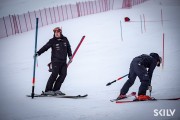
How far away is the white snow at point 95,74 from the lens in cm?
505

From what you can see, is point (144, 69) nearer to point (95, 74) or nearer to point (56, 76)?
point (56, 76)

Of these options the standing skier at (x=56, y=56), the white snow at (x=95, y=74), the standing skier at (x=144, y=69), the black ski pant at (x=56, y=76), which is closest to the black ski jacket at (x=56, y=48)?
the standing skier at (x=56, y=56)

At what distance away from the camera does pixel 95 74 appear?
934 cm

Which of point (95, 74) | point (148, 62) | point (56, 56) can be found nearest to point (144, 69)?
point (148, 62)

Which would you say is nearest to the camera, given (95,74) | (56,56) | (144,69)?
(144,69)

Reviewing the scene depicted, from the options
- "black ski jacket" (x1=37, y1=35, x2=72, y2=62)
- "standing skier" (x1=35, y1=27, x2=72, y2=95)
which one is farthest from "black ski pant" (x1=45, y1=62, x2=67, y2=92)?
"black ski jacket" (x1=37, y1=35, x2=72, y2=62)

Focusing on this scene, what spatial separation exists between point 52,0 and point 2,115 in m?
33.8

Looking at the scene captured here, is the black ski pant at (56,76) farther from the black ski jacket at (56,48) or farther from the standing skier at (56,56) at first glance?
the black ski jacket at (56,48)

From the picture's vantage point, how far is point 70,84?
8203 mm

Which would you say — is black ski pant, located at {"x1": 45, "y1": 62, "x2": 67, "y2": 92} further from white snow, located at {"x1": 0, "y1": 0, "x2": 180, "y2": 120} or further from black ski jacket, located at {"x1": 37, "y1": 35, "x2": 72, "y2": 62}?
white snow, located at {"x1": 0, "y1": 0, "x2": 180, "y2": 120}

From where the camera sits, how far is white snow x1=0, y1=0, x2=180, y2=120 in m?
5.05

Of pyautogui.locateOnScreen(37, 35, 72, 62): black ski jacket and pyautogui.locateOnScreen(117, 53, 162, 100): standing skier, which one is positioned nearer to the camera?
pyautogui.locateOnScreen(117, 53, 162, 100): standing skier

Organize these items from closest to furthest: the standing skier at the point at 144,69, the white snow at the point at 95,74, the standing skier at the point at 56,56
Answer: the white snow at the point at 95,74 < the standing skier at the point at 144,69 < the standing skier at the point at 56,56

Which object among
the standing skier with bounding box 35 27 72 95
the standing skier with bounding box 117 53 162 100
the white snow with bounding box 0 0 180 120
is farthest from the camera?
the standing skier with bounding box 35 27 72 95
